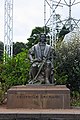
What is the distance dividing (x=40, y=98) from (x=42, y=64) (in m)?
1.79

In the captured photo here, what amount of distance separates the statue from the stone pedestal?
131 cm

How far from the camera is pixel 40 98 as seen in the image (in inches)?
418

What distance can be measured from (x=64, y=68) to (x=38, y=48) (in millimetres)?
6103

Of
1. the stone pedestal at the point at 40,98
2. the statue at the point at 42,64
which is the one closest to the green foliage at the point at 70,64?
the statue at the point at 42,64

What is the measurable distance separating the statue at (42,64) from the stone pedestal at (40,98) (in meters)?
1.31

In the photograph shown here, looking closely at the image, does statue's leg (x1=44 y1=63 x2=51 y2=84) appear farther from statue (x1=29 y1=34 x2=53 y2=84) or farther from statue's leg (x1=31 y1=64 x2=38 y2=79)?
statue's leg (x1=31 y1=64 x2=38 y2=79)

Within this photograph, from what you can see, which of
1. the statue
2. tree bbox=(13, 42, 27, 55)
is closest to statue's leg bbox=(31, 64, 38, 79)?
the statue

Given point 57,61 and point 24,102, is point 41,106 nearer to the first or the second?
point 24,102

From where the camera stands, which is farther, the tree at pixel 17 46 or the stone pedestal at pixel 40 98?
the tree at pixel 17 46

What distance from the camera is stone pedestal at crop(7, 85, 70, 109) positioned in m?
10.6

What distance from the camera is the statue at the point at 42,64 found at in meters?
12.1

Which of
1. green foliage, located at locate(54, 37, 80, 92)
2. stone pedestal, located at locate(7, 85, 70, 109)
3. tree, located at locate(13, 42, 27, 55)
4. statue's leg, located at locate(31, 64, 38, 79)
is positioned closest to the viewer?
stone pedestal, located at locate(7, 85, 70, 109)

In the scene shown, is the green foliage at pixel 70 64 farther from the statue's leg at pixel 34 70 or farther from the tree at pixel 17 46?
the tree at pixel 17 46

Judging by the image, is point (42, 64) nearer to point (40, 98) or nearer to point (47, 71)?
point (47, 71)
